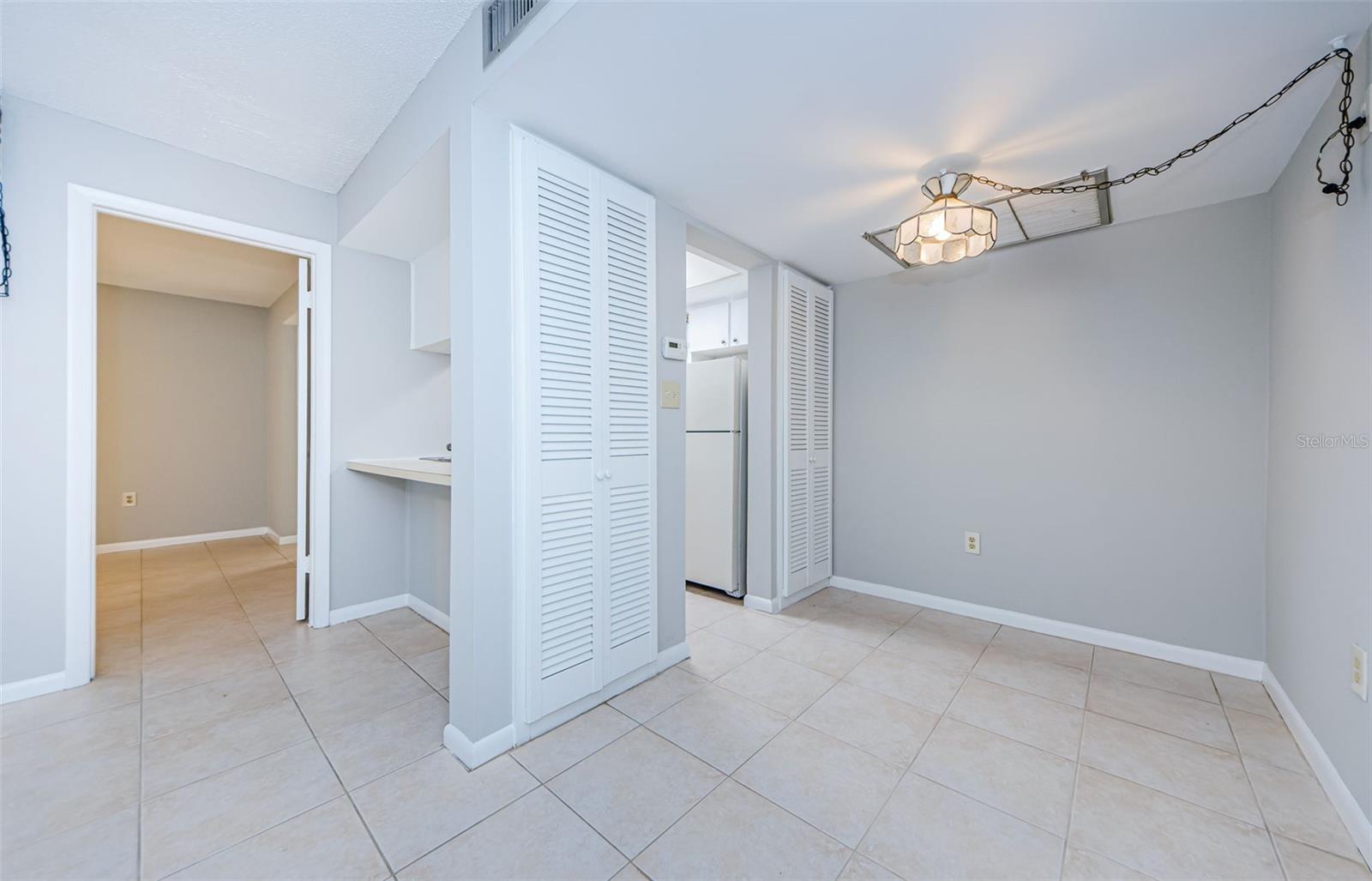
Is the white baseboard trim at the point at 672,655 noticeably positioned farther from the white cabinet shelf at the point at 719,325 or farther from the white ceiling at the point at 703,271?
the white ceiling at the point at 703,271

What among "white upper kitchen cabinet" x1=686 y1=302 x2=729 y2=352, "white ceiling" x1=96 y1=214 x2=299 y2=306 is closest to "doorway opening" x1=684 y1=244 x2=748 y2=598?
"white upper kitchen cabinet" x1=686 y1=302 x2=729 y2=352

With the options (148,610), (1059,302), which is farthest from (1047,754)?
(148,610)

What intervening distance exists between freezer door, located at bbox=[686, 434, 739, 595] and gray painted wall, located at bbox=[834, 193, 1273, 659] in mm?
844

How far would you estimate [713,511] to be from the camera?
10.9ft

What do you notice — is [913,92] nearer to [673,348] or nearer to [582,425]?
[673,348]

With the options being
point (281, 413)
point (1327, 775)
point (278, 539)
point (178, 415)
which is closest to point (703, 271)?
point (1327, 775)

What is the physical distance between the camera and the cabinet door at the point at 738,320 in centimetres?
370

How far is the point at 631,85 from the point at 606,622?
6.05 ft

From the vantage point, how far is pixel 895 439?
10.5 feet

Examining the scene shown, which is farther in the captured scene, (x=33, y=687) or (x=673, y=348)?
(x=673, y=348)

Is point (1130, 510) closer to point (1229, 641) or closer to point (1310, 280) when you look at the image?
point (1229, 641)

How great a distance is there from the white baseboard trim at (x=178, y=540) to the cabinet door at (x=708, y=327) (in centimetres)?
476

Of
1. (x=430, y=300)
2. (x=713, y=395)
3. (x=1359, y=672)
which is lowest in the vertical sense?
(x=1359, y=672)

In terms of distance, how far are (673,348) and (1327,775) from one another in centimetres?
255
